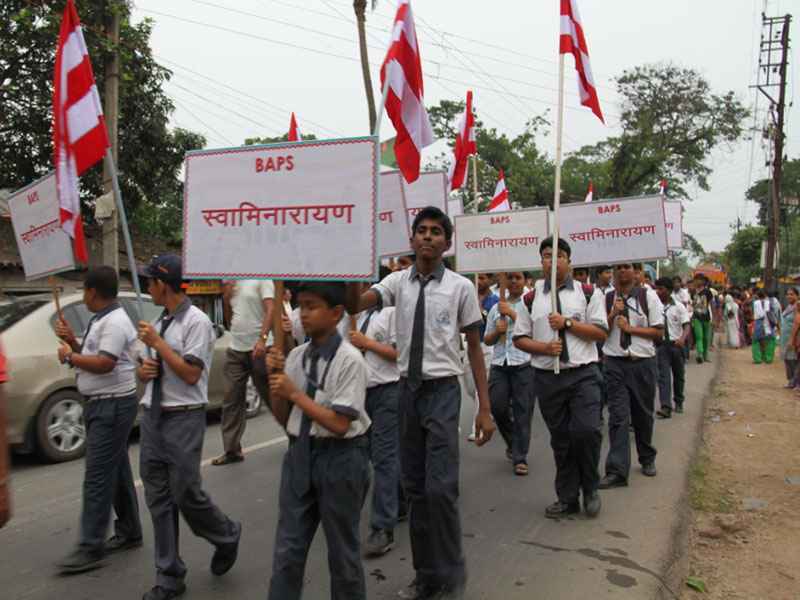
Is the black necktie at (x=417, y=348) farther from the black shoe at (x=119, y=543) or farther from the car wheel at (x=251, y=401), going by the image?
the car wheel at (x=251, y=401)

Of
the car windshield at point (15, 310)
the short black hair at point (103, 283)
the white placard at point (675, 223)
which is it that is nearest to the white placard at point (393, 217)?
the short black hair at point (103, 283)

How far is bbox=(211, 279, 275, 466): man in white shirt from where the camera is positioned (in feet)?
20.9

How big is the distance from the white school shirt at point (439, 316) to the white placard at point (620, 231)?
10.4 feet

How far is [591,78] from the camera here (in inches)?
221

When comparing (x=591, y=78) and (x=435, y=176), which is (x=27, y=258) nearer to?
(x=435, y=176)

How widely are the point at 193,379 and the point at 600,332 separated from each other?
110 inches

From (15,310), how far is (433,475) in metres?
5.04

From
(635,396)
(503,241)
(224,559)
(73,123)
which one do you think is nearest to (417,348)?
(224,559)

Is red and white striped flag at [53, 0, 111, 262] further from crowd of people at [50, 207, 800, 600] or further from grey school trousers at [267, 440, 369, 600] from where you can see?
grey school trousers at [267, 440, 369, 600]

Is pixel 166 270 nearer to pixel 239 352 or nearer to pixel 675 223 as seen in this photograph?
pixel 239 352

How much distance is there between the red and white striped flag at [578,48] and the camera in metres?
5.26

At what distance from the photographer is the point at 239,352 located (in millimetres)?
6520

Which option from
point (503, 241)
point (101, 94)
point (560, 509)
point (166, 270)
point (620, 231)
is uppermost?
point (101, 94)

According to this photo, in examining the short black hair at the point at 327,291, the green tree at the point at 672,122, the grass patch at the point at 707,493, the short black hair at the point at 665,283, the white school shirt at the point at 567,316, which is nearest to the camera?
the short black hair at the point at 327,291
